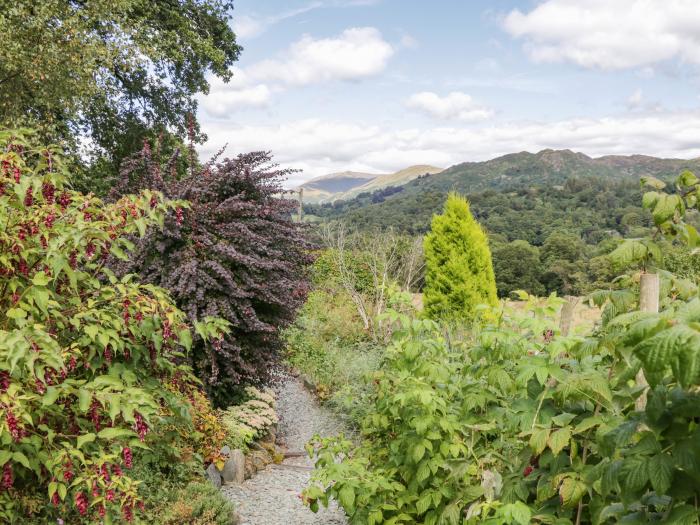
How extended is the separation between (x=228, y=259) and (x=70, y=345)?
3.00 m

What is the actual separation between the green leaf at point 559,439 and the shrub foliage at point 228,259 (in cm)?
356

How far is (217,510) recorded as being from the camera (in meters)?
3.74

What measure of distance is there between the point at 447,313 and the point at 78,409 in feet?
27.6

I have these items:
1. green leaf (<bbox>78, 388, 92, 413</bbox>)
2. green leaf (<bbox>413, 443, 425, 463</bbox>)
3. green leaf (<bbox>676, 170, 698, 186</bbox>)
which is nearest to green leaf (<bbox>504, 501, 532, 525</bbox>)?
green leaf (<bbox>413, 443, 425, 463</bbox>)

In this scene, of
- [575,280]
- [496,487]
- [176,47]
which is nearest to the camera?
[496,487]

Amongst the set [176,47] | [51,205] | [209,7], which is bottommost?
[51,205]

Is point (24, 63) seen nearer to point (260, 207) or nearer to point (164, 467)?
point (260, 207)

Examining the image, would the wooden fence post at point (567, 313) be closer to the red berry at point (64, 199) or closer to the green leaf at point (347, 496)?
the green leaf at point (347, 496)

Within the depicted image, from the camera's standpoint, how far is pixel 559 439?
6.00 ft

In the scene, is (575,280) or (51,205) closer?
(51,205)

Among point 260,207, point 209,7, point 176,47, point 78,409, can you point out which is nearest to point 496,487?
point 78,409

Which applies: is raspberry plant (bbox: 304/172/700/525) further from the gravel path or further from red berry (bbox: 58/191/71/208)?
red berry (bbox: 58/191/71/208)

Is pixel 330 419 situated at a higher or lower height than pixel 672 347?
lower

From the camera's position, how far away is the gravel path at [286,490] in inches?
167
